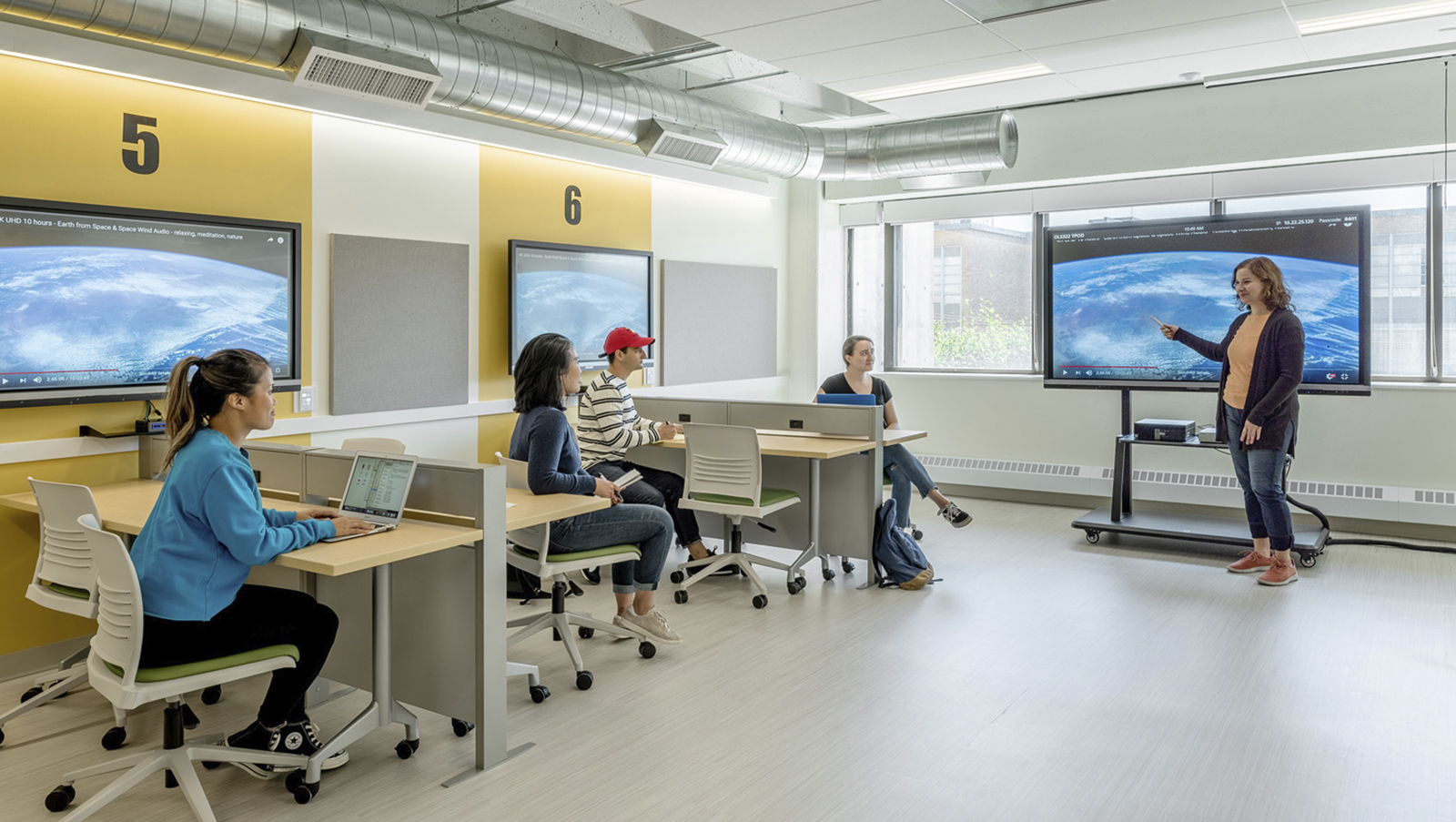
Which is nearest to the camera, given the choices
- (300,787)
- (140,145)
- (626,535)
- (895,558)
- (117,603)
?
(117,603)

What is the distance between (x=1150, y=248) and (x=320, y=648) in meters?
5.90

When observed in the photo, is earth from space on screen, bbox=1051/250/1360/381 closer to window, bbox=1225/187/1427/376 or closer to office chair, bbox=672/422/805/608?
window, bbox=1225/187/1427/376

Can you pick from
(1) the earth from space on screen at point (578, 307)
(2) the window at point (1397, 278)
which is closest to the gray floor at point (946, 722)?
(1) the earth from space on screen at point (578, 307)

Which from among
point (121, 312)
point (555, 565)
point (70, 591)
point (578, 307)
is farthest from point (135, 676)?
point (578, 307)

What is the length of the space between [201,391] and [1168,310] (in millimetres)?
6038

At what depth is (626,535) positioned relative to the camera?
409 centimetres

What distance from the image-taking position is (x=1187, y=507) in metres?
7.39

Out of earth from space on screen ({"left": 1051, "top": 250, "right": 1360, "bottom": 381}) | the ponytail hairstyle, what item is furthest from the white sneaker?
earth from space on screen ({"left": 1051, "top": 250, "right": 1360, "bottom": 381})

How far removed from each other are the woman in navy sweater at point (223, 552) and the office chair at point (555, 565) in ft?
3.14

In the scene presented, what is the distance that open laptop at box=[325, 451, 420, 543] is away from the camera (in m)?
3.21

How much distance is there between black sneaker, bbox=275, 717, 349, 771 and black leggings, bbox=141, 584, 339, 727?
0.09 feet

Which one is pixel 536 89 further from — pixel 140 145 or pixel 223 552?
pixel 223 552

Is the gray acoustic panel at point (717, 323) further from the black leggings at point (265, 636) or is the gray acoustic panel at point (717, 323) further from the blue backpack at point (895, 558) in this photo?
the black leggings at point (265, 636)

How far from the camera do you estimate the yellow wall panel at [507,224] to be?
6.15m
